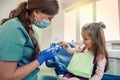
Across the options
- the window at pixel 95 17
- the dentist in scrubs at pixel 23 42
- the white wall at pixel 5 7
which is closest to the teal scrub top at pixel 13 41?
the dentist in scrubs at pixel 23 42

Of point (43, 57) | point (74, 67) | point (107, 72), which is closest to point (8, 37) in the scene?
point (43, 57)

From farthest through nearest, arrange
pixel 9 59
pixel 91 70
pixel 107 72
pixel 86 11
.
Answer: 1. pixel 86 11
2. pixel 107 72
3. pixel 91 70
4. pixel 9 59

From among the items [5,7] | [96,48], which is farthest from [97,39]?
[5,7]

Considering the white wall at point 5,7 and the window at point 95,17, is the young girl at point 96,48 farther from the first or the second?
the white wall at point 5,7

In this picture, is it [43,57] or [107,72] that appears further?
[107,72]

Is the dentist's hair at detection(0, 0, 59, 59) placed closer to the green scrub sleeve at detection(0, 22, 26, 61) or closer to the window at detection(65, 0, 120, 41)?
the green scrub sleeve at detection(0, 22, 26, 61)

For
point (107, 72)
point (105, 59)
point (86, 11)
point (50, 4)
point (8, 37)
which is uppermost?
point (86, 11)

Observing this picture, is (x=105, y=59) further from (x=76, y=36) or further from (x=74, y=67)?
(x=76, y=36)

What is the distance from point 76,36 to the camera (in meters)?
2.45

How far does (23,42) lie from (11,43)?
0.23ft

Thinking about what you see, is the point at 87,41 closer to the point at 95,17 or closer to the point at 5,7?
the point at 95,17

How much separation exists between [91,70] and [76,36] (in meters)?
1.31

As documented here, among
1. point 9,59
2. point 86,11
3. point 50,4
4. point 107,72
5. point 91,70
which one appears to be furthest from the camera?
point 86,11

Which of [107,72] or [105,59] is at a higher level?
[105,59]
